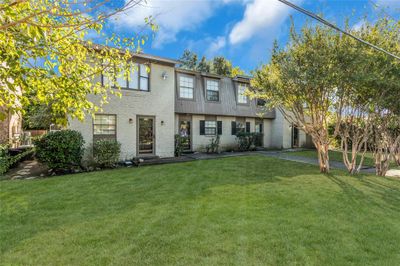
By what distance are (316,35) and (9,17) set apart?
26.0 ft

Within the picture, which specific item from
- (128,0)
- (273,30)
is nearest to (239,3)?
(273,30)

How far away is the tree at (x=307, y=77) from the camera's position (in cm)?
712

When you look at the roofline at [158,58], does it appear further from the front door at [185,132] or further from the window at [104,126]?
the front door at [185,132]

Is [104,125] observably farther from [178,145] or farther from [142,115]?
[178,145]

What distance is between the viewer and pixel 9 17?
1967 millimetres

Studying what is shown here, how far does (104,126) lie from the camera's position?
10.4m

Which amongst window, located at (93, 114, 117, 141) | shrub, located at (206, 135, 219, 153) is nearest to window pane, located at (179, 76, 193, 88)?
shrub, located at (206, 135, 219, 153)

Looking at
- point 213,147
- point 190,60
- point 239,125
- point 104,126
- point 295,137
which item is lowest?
point 213,147

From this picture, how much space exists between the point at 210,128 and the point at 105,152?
Result: 7.29m

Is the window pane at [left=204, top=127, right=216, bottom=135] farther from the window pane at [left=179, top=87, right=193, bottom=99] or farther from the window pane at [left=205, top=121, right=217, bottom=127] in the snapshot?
the window pane at [left=179, top=87, right=193, bottom=99]

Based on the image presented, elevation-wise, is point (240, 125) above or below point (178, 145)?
above

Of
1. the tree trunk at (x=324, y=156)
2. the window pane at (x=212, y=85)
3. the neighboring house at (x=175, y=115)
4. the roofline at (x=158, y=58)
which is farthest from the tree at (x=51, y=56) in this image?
the window pane at (x=212, y=85)

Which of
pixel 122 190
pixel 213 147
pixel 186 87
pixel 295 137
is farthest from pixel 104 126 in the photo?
pixel 295 137

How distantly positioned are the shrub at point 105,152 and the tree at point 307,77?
671cm
